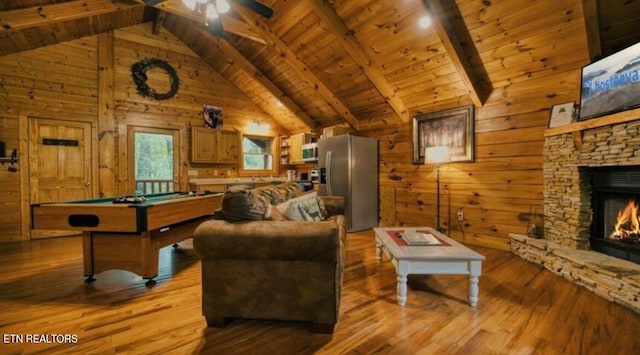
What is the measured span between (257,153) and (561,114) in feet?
19.2

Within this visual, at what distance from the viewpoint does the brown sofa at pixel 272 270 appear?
1685 millimetres

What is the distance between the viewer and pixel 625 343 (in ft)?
5.34

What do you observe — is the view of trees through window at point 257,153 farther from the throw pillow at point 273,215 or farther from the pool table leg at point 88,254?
the throw pillow at point 273,215

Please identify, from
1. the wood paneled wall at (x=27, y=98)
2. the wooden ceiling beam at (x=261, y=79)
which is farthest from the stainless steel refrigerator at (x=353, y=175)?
the wood paneled wall at (x=27, y=98)

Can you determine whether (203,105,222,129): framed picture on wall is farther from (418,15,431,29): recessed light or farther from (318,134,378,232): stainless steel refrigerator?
(418,15,431,29): recessed light

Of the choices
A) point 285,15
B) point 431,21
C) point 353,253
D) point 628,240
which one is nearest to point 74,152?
point 285,15

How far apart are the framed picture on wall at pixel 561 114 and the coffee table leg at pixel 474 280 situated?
2228 millimetres

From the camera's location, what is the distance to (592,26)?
2629 millimetres

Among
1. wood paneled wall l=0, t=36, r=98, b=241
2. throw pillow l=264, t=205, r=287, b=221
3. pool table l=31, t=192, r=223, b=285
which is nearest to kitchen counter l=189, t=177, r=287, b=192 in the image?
wood paneled wall l=0, t=36, r=98, b=241

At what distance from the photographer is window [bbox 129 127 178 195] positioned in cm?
532

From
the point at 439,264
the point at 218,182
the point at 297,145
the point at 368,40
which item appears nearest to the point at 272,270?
the point at 439,264

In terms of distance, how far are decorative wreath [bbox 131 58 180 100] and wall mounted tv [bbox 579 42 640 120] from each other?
21.5 ft

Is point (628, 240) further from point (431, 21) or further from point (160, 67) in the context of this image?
point (160, 67)

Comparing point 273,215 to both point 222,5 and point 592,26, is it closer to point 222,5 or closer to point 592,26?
point 222,5
